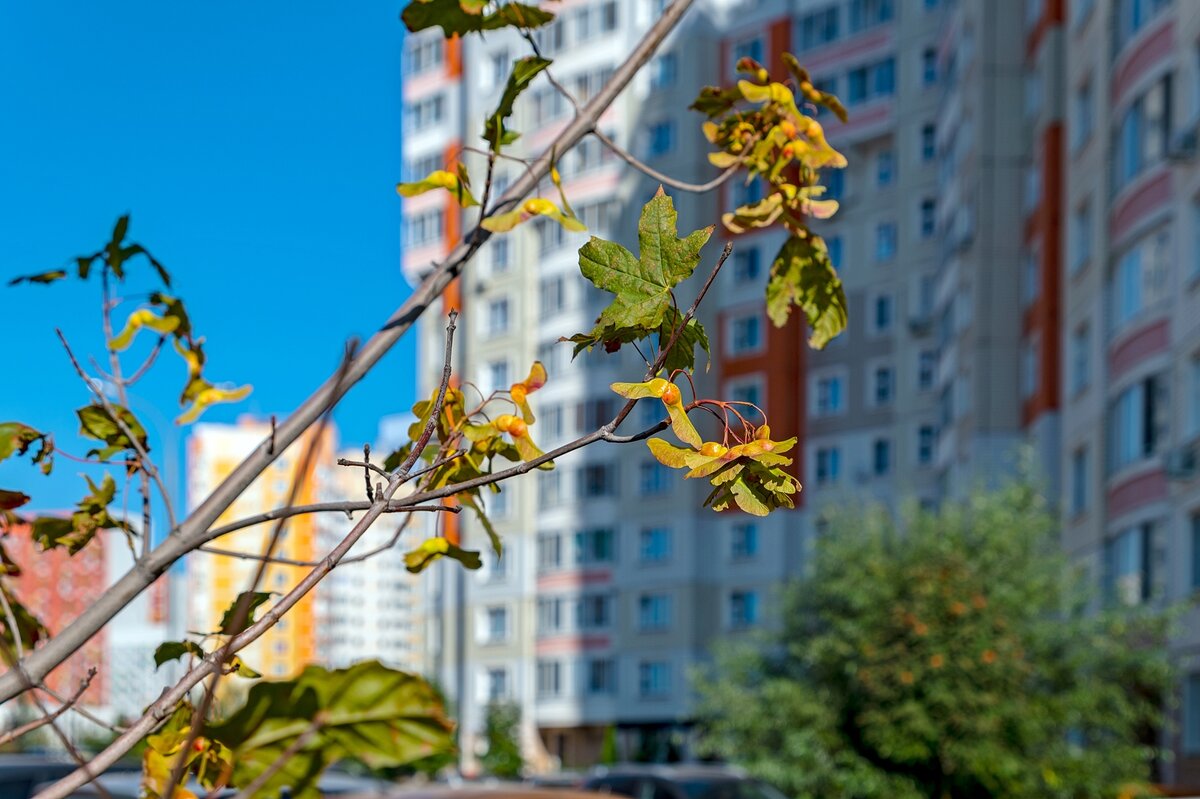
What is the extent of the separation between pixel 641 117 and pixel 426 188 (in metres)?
63.4

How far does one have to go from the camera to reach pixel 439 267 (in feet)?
7.16

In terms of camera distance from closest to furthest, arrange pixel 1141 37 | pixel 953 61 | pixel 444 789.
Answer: pixel 444 789 → pixel 1141 37 → pixel 953 61

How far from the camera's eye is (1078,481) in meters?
37.2

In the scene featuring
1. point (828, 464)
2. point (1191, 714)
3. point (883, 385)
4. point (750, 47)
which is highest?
point (750, 47)

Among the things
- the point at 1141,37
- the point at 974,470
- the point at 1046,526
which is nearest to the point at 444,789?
the point at 1046,526

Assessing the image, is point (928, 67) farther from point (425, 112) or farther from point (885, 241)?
point (425, 112)

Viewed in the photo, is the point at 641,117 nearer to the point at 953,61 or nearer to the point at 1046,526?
the point at 953,61

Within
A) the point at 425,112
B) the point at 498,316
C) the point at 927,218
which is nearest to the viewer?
the point at 927,218

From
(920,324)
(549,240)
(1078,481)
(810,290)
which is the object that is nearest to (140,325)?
(810,290)

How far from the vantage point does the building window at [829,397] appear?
199 feet

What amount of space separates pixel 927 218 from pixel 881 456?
7805 millimetres

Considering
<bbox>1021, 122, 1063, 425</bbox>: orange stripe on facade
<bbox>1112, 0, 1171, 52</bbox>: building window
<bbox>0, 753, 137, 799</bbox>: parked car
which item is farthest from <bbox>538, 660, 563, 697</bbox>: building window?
<bbox>0, 753, 137, 799</bbox>: parked car

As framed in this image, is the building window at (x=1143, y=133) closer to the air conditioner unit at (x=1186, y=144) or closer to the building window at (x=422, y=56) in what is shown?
the air conditioner unit at (x=1186, y=144)

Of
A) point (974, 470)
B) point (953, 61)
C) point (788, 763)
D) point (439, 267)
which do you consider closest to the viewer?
point (439, 267)
